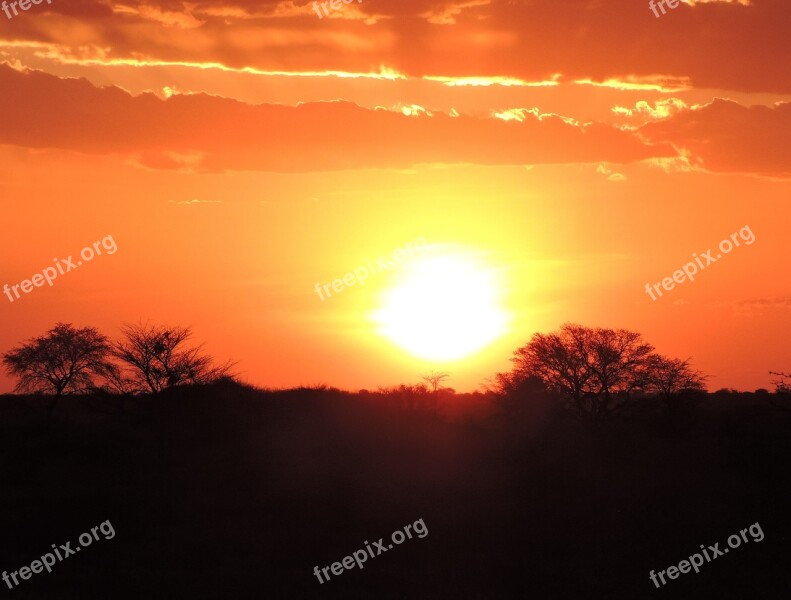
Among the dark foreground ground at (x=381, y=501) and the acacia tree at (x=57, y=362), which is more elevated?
the acacia tree at (x=57, y=362)

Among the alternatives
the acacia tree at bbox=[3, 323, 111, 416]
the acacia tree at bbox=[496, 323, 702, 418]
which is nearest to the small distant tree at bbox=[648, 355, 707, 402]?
the acacia tree at bbox=[496, 323, 702, 418]

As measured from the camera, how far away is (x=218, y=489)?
5388 cm

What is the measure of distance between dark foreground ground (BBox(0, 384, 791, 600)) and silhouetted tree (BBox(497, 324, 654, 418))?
26.3 feet

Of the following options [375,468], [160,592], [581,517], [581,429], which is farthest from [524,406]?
[160,592]

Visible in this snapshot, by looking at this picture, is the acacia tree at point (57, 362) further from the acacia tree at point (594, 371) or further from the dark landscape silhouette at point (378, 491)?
the acacia tree at point (594, 371)

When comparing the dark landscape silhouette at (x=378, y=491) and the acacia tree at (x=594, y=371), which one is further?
the acacia tree at (x=594, y=371)

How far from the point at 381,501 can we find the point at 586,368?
3539cm

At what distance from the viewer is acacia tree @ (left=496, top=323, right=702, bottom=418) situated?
3221 inches

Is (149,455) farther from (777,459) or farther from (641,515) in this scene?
(777,459)

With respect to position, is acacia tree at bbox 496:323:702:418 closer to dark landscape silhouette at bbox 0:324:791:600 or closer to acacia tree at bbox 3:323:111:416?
dark landscape silhouette at bbox 0:324:791:600

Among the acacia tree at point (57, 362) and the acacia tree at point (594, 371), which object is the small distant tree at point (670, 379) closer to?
the acacia tree at point (594, 371)

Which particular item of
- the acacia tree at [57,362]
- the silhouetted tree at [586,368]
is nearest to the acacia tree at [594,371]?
the silhouetted tree at [586,368]

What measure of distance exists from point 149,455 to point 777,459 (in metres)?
37.4

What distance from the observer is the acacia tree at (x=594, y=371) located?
81.8 metres
